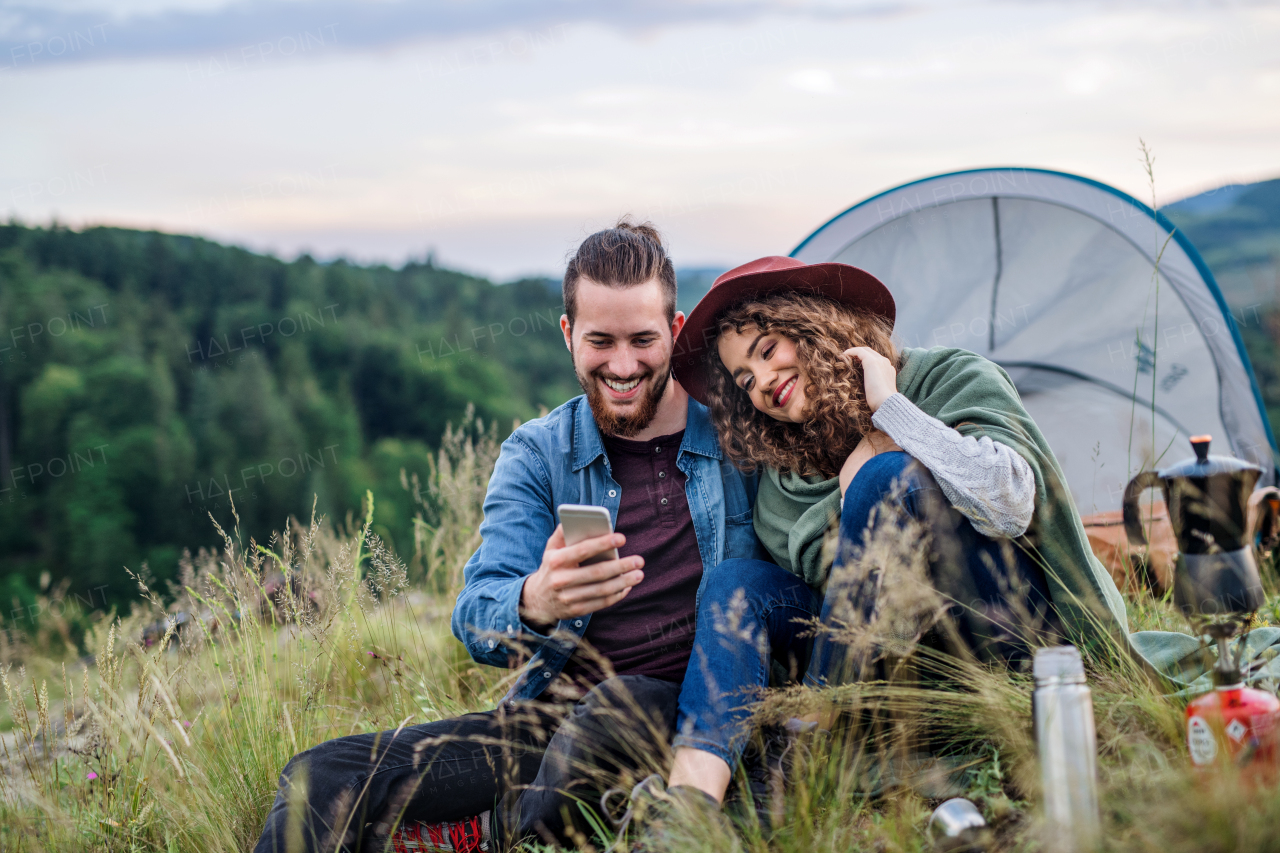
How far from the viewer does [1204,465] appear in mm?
1586

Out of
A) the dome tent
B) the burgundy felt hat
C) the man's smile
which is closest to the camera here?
the burgundy felt hat

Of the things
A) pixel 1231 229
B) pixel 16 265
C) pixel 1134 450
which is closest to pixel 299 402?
pixel 16 265

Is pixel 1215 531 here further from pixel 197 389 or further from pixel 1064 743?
pixel 197 389

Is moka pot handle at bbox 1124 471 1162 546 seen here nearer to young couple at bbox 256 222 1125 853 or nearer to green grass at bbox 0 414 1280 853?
young couple at bbox 256 222 1125 853

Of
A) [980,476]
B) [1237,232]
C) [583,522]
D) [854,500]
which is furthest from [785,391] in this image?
[1237,232]

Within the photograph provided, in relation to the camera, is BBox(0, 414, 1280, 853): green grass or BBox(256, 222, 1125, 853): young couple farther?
BBox(256, 222, 1125, 853): young couple

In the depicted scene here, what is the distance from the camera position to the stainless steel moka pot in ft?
5.10

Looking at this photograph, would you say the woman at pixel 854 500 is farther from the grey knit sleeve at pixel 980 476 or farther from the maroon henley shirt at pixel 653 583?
the maroon henley shirt at pixel 653 583

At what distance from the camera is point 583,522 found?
66.9 inches

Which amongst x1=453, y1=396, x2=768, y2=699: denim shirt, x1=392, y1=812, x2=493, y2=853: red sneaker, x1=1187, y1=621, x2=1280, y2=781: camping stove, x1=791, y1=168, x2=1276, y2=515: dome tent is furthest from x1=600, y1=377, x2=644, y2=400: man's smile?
x1=791, y1=168, x2=1276, y2=515: dome tent

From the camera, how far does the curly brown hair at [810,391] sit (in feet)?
6.91

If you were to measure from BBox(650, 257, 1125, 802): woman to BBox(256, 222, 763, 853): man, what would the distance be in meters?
0.14

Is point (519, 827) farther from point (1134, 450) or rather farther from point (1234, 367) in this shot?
point (1234, 367)

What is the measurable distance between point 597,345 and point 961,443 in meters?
1.05
